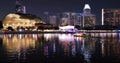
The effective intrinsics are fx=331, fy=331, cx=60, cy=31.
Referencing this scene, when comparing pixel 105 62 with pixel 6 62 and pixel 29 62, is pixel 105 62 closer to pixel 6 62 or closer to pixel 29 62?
pixel 29 62

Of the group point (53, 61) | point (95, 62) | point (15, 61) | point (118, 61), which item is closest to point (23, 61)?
point (15, 61)

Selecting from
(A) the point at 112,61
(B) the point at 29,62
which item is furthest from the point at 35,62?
(A) the point at 112,61

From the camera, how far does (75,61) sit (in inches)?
1300

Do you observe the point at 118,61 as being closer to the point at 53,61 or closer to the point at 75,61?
the point at 75,61

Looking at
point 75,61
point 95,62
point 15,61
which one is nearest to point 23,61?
point 15,61

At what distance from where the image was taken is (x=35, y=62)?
3192 cm

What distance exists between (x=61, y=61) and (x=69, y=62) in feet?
3.47

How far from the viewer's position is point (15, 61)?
3312cm

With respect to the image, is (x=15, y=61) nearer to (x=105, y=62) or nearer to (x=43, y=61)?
(x=43, y=61)

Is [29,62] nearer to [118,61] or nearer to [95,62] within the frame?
[95,62]

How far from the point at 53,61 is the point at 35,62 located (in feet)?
6.31

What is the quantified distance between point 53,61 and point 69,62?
1698mm

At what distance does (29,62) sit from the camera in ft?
105

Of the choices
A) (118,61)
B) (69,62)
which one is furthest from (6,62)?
(118,61)
